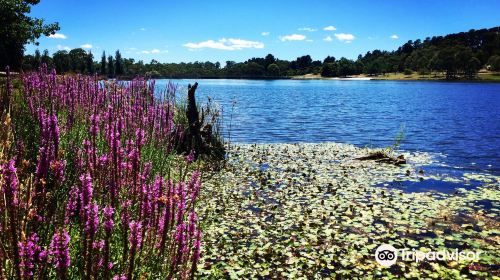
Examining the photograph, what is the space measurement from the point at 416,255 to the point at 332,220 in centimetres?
267

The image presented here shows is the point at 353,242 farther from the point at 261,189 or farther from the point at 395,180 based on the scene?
the point at 395,180

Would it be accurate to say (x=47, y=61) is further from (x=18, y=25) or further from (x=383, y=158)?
(x=383, y=158)

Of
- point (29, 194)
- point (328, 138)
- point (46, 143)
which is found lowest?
point (328, 138)

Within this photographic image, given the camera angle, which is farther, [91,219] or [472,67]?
[472,67]

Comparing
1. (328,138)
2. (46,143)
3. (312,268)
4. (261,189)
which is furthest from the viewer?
(328,138)

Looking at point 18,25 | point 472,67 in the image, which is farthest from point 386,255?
point 472,67

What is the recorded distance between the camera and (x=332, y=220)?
1138 centimetres

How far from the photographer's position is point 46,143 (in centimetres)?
393

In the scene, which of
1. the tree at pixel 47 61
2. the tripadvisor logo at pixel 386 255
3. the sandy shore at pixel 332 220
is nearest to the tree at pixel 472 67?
the tree at pixel 47 61

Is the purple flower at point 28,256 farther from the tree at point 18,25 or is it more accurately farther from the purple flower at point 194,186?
the tree at point 18,25

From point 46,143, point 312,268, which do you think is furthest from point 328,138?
point 46,143

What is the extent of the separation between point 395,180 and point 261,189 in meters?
6.03

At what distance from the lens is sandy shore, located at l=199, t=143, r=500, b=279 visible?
28.4ft

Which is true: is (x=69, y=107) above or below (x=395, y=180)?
above
